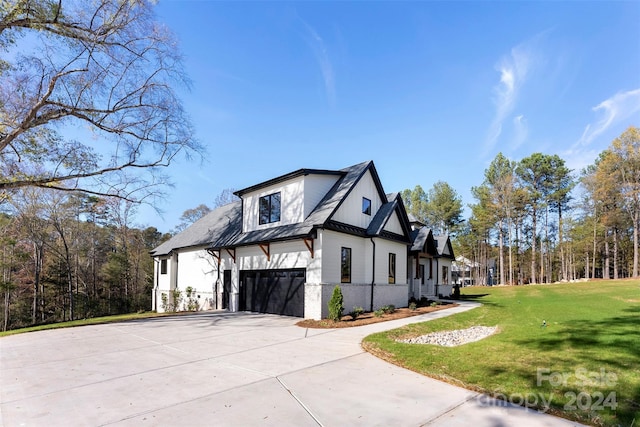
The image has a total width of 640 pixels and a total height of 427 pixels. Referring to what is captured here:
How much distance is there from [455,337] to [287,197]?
9.64m

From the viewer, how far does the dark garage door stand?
48.6 feet

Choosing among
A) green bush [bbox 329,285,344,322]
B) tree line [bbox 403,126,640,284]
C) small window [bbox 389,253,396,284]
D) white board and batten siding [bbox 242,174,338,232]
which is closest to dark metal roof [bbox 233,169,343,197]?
white board and batten siding [bbox 242,174,338,232]

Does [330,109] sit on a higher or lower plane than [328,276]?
higher

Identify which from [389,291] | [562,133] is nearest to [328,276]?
[389,291]

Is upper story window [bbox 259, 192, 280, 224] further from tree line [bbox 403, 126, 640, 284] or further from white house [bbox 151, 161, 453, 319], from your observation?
tree line [bbox 403, 126, 640, 284]

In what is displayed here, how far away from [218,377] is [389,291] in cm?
1287

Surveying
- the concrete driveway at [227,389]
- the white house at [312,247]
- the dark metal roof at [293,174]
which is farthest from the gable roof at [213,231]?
the concrete driveway at [227,389]

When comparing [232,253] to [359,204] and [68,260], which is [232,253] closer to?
[359,204]

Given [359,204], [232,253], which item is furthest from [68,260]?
[359,204]

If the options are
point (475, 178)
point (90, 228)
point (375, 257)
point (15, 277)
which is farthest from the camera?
point (475, 178)

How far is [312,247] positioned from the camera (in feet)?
46.1

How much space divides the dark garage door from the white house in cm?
5

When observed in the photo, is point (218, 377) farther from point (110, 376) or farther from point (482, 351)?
point (482, 351)

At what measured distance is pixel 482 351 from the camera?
23.3 feet
